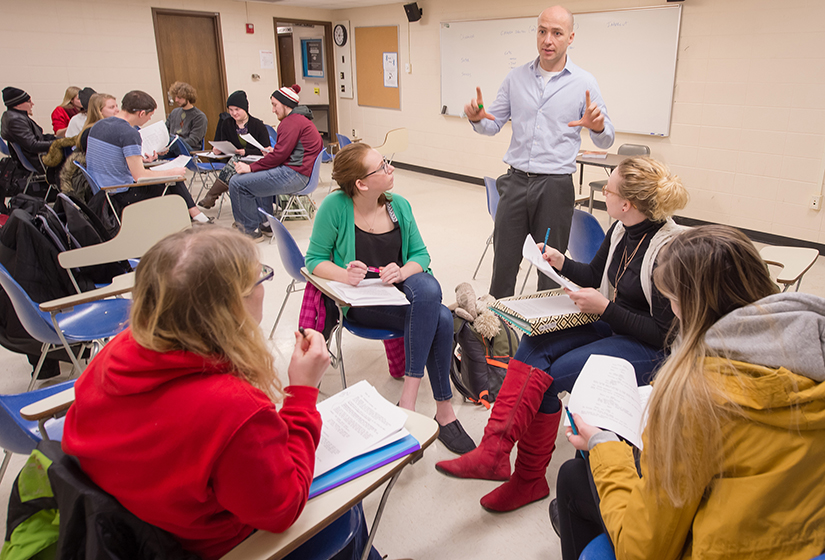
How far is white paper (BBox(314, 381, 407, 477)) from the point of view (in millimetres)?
1136

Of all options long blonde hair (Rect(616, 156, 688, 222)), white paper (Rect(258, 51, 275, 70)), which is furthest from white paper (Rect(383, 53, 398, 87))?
long blonde hair (Rect(616, 156, 688, 222))

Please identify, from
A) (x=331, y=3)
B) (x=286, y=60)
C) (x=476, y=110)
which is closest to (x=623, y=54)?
(x=476, y=110)

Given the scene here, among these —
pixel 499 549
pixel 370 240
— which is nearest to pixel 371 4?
pixel 370 240

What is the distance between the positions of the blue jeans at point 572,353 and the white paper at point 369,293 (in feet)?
1.73

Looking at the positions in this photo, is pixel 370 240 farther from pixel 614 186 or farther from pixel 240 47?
pixel 240 47

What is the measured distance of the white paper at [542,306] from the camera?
188 cm

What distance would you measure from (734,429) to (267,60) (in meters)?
8.92

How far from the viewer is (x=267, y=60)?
336 inches

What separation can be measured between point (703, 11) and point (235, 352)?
17.4 ft

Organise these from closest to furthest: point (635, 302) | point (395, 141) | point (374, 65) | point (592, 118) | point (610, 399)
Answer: point (610, 399)
point (635, 302)
point (592, 118)
point (395, 141)
point (374, 65)

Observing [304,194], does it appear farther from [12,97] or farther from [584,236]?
[584,236]

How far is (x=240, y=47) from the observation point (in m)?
8.20

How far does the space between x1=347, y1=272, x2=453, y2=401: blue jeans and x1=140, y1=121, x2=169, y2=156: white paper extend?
3.14 m

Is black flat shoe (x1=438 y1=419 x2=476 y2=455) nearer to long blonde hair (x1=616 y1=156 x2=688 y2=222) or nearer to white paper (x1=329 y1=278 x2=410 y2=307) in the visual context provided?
white paper (x1=329 y1=278 x2=410 y2=307)
